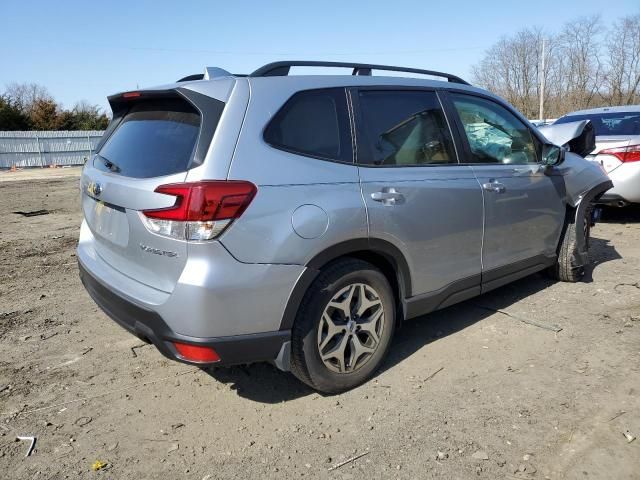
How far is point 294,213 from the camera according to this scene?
9.02ft

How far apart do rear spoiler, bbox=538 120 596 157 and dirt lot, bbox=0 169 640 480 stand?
160cm

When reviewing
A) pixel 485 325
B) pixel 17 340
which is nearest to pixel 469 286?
pixel 485 325

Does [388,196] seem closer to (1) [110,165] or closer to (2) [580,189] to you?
(1) [110,165]

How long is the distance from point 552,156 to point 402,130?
5.53ft

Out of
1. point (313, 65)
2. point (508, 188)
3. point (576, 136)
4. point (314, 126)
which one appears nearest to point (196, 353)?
point (314, 126)

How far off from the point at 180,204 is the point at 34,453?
149 centimetres

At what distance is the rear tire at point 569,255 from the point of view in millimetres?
4875

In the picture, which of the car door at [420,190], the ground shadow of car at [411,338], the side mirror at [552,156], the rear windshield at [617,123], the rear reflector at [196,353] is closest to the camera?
the rear reflector at [196,353]

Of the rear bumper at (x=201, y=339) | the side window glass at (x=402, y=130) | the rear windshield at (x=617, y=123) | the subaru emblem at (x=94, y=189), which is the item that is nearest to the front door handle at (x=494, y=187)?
the side window glass at (x=402, y=130)

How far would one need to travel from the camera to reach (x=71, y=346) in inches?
156

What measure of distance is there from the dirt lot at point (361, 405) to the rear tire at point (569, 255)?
393 millimetres

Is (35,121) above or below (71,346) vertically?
above

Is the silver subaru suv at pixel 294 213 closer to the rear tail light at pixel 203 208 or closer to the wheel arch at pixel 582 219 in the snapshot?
the rear tail light at pixel 203 208

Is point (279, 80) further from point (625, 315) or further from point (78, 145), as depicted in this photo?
point (78, 145)
